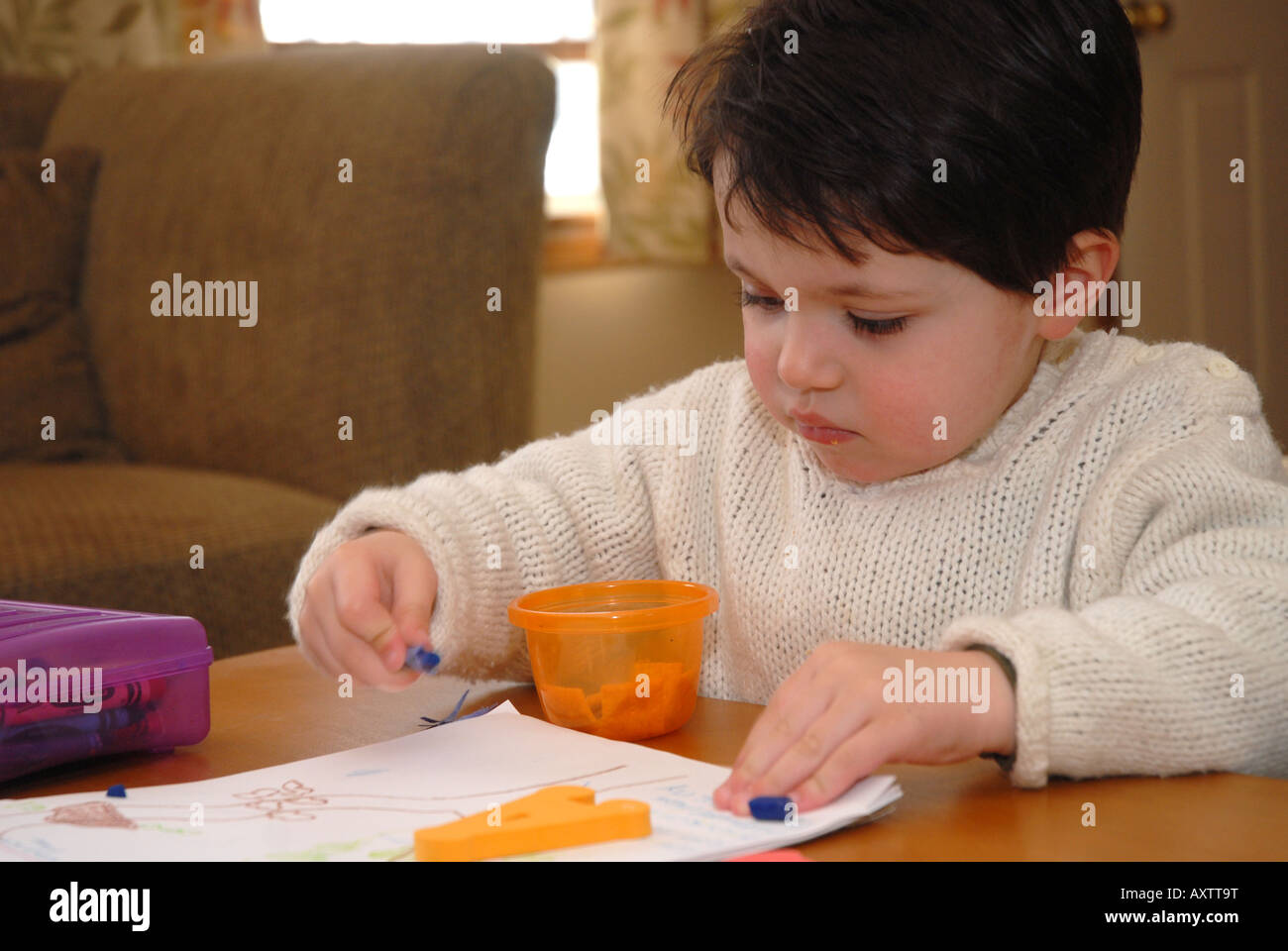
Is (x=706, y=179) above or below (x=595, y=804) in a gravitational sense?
above

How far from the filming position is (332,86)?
5.93ft

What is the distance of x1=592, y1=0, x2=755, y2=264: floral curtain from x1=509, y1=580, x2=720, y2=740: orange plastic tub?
2.21 metres

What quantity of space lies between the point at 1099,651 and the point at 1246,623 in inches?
3.3

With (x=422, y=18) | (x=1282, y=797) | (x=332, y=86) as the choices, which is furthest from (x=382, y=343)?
(x=422, y=18)

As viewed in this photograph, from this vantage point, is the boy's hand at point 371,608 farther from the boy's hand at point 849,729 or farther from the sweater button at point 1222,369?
the sweater button at point 1222,369

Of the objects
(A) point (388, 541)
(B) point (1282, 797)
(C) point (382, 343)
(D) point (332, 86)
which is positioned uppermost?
(D) point (332, 86)

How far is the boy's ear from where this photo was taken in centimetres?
81

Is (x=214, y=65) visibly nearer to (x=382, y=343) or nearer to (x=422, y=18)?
(x=382, y=343)

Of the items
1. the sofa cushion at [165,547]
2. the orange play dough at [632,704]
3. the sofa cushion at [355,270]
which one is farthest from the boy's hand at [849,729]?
the sofa cushion at [355,270]

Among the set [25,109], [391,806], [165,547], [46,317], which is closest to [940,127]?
[391,806]

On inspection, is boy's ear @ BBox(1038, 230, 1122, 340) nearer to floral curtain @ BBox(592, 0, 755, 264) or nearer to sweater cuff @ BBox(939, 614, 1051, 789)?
sweater cuff @ BBox(939, 614, 1051, 789)

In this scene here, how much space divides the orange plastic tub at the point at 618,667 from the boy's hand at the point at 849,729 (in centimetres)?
11

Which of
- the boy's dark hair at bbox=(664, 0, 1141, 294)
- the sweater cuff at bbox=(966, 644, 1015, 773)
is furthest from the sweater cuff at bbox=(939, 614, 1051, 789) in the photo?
the boy's dark hair at bbox=(664, 0, 1141, 294)

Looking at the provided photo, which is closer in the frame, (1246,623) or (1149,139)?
(1246,623)
